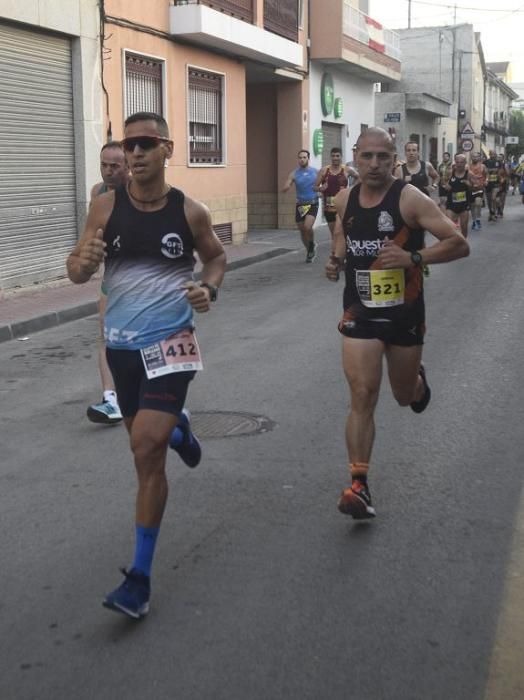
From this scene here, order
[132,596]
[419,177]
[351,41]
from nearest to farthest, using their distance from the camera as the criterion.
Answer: [132,596]
[419,177]
[351,41]

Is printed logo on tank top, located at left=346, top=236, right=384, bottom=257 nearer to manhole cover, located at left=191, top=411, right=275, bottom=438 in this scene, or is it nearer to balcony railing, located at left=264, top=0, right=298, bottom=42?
manhole cover, located at left=191, top=411, right=275, bottom=438

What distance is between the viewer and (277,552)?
4.35 m

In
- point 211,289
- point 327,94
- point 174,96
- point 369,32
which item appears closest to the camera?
point 211,289

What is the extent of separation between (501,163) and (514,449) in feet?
82.2

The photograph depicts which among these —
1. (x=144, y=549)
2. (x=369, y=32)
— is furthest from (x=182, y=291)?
(x=369, y=32)

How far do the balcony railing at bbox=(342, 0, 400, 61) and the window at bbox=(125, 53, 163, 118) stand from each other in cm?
890

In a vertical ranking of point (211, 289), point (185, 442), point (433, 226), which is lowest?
point (185, 442)

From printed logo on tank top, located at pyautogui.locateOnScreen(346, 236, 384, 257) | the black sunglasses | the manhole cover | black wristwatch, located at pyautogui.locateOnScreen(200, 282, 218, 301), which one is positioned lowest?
the manhole cover

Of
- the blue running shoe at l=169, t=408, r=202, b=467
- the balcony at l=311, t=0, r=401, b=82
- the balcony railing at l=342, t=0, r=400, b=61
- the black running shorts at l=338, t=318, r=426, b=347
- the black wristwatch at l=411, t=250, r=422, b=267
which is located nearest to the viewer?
the blue running shoe at l=169, t=408, r=202, b=467

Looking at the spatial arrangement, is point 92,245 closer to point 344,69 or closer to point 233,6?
point 233,6

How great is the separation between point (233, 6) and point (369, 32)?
8861 mm

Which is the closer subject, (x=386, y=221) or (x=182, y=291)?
(x=182, y=291)

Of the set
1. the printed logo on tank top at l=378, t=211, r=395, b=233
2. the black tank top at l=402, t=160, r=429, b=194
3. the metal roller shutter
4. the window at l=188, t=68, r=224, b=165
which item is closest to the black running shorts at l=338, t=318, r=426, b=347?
the printed logo on tank top at l=378, t=211, r=395, b=233

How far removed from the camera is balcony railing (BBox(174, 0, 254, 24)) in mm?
18031
